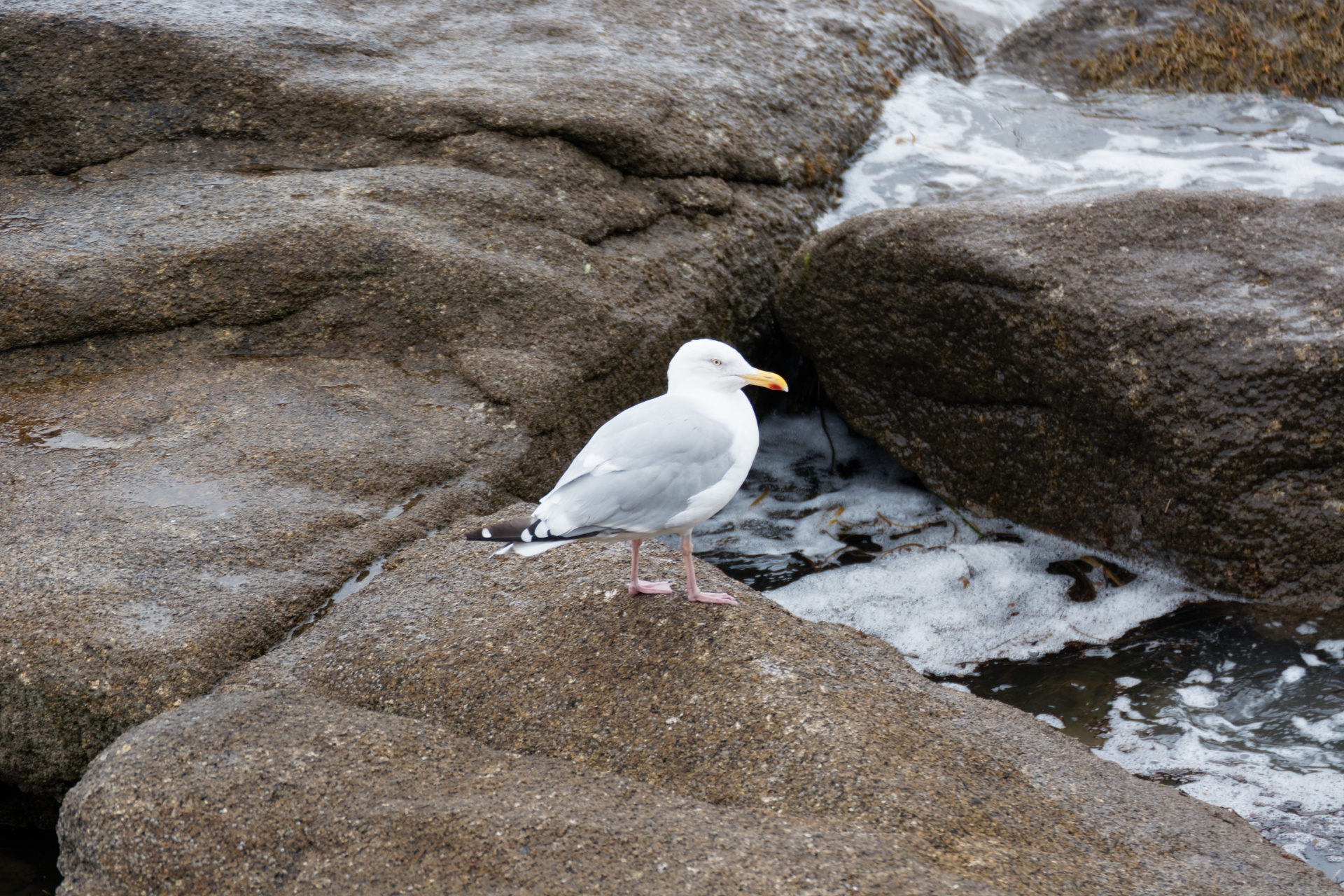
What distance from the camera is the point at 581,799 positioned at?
2.90 m

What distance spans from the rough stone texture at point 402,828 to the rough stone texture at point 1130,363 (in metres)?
2.85

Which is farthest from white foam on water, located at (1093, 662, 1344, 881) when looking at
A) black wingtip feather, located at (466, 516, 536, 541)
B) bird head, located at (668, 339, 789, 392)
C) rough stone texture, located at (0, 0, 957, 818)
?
rough stone texture, located at (0, 0, 957, 818)

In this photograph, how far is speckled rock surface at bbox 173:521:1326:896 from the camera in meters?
2.90

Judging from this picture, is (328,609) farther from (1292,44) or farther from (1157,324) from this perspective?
(1292,44)

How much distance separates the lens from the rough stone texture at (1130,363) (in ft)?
15.4

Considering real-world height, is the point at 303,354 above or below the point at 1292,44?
below

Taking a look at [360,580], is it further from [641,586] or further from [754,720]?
[754,720]

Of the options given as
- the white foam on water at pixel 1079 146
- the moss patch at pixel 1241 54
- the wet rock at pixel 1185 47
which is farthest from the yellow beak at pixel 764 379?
the moss patch at pixel 1241 54

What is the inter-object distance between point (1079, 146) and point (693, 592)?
6001mm

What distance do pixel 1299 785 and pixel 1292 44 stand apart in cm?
670

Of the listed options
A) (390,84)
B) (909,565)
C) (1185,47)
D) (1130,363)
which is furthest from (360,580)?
(1185,47)

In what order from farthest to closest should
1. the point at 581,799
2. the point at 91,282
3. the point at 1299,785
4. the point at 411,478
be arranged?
the point at 91,282 < the point at 411,478 < the point at 1299,785 < the point at 581,799

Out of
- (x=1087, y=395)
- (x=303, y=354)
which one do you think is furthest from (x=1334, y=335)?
(x=303, y=354)

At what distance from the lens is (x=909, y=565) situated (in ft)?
18.1
